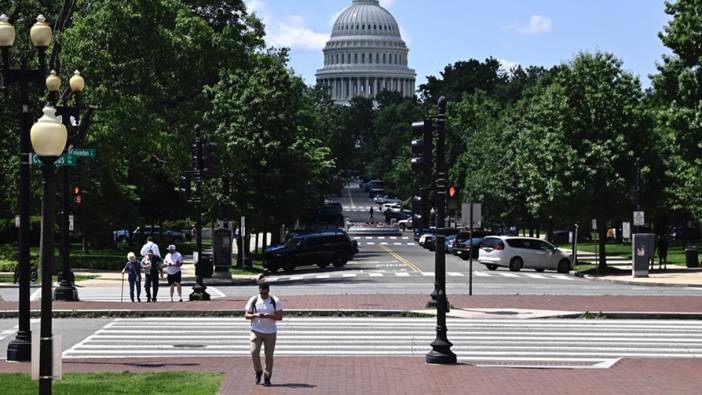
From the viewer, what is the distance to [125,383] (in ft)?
65.4

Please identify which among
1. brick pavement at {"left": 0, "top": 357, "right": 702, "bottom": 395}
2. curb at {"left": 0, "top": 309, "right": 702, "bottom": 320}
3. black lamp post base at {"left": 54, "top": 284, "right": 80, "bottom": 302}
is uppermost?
black lamp post base at {"left": 54, "top": 284, "right": 80, "bottom": 302}

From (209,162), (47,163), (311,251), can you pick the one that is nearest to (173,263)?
(209,162)

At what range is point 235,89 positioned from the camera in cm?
6925

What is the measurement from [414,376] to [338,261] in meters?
46.9

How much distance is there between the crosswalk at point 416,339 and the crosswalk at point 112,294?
325 inches

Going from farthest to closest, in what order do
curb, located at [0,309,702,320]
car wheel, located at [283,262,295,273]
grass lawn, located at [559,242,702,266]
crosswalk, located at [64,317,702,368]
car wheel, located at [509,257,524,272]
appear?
grass lawn, located at [559,242,702,266] → car wheel, located at [283,262,295,273] → car wheel, located at [509,257,524,272] → curb, located at [0,309,702,320] → crosswalk, located at [64,317,702,368]

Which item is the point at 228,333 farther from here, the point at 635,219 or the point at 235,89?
the point at 235,89

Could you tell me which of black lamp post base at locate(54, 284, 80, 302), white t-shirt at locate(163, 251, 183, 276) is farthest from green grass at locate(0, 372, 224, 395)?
white t-shirt at locate(163, 251, 183, 276)

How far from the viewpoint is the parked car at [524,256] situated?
2461 inches

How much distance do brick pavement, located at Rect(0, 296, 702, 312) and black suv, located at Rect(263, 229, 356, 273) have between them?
26.8 metres

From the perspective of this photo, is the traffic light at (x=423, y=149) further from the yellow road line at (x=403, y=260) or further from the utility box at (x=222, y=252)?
the yellow road line at (x=403, y=260)

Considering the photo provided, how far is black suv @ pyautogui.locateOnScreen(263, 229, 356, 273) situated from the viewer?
66312 mm

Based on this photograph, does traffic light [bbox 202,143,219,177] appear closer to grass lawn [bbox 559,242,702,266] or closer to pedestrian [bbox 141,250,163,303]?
pedestrian [bbox 141,250,163,303]

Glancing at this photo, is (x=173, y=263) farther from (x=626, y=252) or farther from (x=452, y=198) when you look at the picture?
(x=626, y=252)
